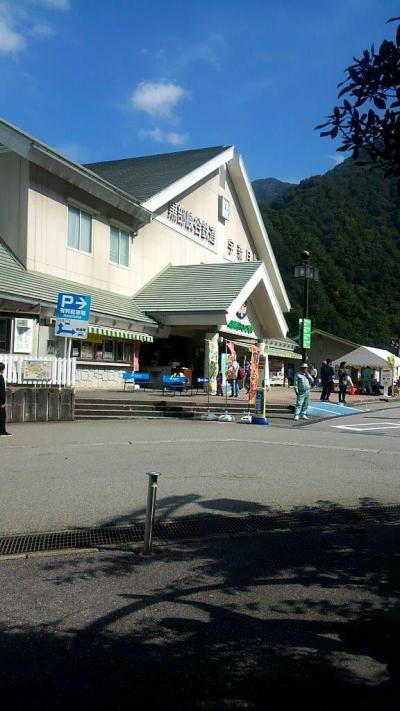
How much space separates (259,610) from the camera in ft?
13.8

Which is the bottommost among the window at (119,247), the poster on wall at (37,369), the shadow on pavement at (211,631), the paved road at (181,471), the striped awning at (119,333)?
the shadow on pavement at (211,631)

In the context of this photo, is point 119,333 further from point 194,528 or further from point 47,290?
point 194,528

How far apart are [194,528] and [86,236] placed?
60.3 feet

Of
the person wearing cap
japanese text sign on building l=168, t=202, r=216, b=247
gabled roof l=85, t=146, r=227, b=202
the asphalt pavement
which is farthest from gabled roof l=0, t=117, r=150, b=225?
the asphalt pavement

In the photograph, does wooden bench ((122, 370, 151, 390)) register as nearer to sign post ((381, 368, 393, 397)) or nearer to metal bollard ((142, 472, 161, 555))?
sign post ((381, 368, 393, 397))

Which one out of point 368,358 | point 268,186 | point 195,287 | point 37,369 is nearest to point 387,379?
point 368,358

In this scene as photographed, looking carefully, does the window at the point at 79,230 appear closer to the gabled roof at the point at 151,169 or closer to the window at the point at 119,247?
the window at the point at 119,247

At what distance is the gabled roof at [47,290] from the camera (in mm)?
18500

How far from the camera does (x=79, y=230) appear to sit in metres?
22.8

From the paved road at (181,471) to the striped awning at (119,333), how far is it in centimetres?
689

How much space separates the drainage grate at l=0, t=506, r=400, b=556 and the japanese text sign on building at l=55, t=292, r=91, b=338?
10529 millimetres

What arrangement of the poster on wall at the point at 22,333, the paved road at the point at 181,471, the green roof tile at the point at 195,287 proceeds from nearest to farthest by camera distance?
the paved road at the point at 181,471 → the poster on wall at the point at 22,333 → the green roof tile at the point at 195,287

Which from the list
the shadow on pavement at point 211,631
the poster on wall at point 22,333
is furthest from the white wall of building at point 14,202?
the shadow on pavement at point 211,631

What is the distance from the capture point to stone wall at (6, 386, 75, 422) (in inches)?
616
